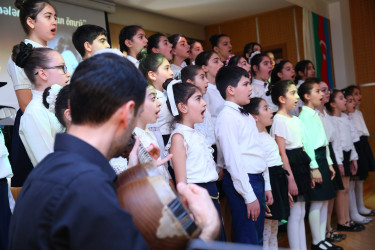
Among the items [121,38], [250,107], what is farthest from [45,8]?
[250,107]

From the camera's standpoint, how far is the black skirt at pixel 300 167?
12.1 feet

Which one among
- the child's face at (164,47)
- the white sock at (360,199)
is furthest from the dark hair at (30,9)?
the white sock at (360,199)

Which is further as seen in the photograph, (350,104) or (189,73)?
(350,104)

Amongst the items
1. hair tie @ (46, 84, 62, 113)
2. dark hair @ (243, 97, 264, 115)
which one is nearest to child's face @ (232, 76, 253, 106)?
dark hair @ (243, 97, 264, 115)

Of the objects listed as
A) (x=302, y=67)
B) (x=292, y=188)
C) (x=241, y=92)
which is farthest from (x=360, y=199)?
(x=241, y=92)

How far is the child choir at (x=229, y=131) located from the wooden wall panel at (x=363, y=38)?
319cm

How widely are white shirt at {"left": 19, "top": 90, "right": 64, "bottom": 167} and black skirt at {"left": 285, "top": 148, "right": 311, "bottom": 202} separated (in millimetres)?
2232

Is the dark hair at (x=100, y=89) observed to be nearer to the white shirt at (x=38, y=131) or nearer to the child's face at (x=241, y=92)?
the white shirt at (x=38, y=131)

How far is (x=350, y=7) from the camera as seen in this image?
25.8 ft

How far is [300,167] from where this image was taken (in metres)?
3.70

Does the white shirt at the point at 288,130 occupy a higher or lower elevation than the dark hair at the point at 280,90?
lower

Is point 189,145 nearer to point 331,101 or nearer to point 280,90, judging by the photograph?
point 280,90

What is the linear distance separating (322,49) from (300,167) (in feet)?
14.2

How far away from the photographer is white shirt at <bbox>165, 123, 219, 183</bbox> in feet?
8.40
